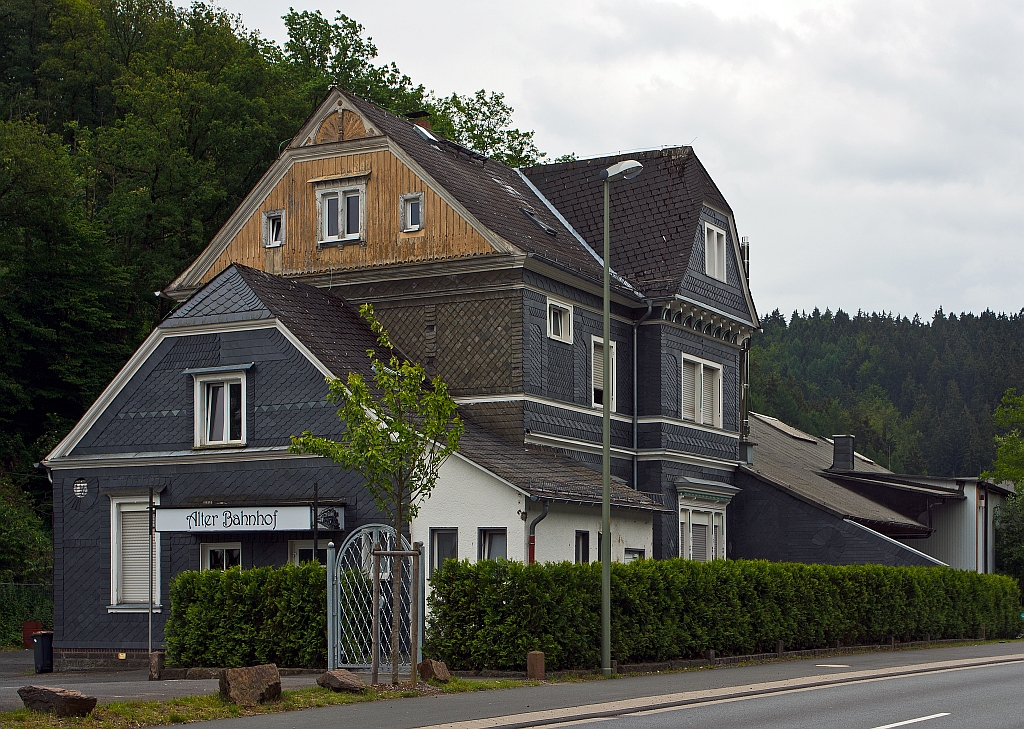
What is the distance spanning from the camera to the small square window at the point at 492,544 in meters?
27.2

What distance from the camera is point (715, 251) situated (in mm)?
37781

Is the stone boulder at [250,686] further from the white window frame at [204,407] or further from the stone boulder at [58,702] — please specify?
the white window frame at [204,407]

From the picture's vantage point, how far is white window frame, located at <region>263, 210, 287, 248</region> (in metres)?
34.4

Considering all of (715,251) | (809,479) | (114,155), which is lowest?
(809,479)

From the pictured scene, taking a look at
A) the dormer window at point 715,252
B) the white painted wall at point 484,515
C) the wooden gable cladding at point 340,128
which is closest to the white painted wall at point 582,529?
the white painted wall at point 484,515

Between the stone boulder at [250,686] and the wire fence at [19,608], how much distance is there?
74.5ft

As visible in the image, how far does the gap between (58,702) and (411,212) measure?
1902cm

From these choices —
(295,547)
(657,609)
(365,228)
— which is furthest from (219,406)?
(657,609)

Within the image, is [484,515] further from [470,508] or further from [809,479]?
[809,479]

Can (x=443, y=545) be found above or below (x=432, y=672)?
above

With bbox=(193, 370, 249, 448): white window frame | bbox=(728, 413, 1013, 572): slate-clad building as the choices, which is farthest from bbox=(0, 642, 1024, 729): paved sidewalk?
bbox=(728, 413, 1013, 572): slate-clad building

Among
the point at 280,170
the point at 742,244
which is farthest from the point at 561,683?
the point at 742,244

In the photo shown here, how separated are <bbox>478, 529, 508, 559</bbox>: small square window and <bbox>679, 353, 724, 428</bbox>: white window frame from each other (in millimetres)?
10014

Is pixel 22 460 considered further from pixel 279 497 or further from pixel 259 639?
pixel 259 639
